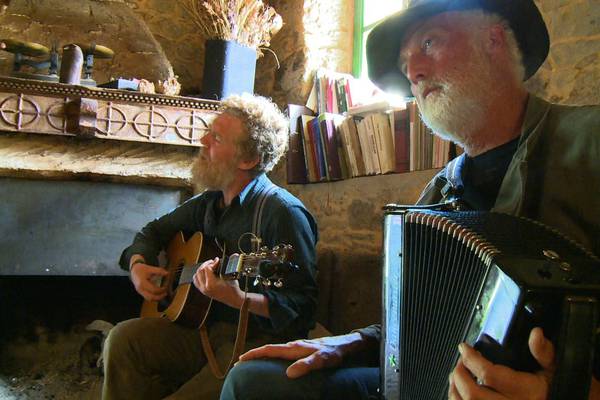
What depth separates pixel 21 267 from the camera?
90.3 inches

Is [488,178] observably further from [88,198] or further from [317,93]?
[88,198]

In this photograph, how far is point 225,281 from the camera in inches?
54.3

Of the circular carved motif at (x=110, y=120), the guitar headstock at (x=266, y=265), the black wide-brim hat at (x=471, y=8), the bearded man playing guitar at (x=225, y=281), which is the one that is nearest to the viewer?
the black wide-brim hat at (x=471, y=8)

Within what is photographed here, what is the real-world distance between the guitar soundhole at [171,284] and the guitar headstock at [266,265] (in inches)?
17.5

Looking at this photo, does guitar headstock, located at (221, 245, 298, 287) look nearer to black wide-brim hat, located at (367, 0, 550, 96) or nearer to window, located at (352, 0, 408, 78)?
black wide-brim hat, located at (367, 0, 550, 96)

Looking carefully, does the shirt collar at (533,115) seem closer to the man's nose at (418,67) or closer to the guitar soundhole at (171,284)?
the man's nose at (418,67)

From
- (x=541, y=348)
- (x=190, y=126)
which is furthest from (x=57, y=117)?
(x=541, y=348)

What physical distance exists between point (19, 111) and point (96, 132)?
13.8 inches

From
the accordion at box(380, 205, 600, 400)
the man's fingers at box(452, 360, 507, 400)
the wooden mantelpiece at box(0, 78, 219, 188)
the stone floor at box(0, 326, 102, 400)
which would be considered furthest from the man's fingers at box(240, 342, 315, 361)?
the stone floor at box(0, 326, 102, 400)

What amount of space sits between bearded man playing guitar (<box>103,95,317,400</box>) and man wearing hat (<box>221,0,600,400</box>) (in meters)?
0.38

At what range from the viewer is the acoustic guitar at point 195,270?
131 centimetres

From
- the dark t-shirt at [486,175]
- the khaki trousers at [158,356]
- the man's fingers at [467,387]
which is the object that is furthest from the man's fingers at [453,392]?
the khaki trousers at [158,356]

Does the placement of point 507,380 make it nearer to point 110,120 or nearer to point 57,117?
point 110,120

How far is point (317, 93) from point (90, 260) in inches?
55.6
